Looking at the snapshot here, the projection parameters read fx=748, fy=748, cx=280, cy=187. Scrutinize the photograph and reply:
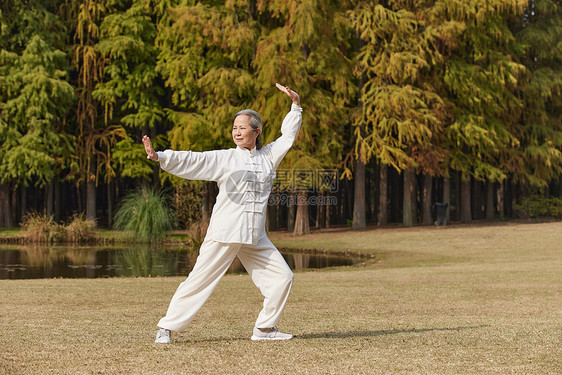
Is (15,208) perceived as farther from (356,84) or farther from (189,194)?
(356,84)

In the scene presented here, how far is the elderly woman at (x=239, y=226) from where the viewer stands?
6477 millimetres

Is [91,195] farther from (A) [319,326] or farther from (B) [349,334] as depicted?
(B) [349,334]

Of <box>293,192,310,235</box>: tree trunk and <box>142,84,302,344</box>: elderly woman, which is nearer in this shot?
<box>142,84,302,344</box>: elderly woman

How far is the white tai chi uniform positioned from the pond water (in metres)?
10.3

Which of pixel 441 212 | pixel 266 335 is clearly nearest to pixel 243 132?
pixel 266 335

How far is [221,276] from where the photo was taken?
21.6 feet

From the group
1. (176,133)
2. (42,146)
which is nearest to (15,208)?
(42,146)

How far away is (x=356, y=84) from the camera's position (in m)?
31.7

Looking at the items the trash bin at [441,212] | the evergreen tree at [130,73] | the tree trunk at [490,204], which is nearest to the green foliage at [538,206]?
the tree trunk at [490,204]

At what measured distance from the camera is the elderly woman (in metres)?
6.48

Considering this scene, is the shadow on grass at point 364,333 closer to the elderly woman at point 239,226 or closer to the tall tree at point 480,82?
the elderly woman at point 239,226

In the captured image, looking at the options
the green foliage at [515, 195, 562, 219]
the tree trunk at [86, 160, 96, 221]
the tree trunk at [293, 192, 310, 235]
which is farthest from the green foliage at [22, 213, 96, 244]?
the green foliage at [515, 195, 562, 219]

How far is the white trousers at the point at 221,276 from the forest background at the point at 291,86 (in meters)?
18.8

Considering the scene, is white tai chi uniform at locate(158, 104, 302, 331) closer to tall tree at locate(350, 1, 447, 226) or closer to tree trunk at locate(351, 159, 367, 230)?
tall tree at locate(350, 1, 447, 226)
